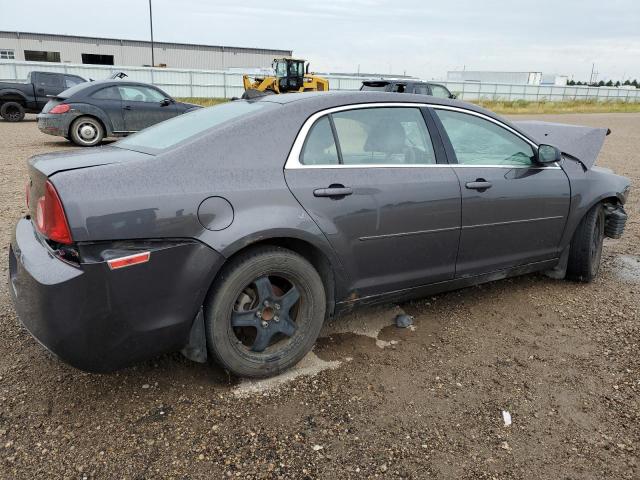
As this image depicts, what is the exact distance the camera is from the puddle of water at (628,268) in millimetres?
4559

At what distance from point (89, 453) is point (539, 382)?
2.37 metres

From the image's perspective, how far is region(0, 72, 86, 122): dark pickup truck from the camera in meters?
16.4

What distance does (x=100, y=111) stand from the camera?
10.8m

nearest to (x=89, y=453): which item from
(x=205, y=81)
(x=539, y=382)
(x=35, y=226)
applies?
(x=35, y=226)

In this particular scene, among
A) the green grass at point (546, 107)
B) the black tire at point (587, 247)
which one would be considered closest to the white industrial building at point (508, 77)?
the green grass at point (546, 107)

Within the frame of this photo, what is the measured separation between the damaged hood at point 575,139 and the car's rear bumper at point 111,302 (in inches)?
118

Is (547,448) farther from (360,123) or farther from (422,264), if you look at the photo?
(360,123)

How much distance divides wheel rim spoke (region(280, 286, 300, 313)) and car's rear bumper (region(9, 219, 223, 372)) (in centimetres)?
47

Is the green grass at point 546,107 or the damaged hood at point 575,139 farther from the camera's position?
the green grass at point 546,107

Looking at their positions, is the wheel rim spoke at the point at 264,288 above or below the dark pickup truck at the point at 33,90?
below

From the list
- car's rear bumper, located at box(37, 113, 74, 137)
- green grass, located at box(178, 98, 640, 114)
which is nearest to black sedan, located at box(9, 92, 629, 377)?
car's rear bumper, located at box(37, 113, 74, 137)

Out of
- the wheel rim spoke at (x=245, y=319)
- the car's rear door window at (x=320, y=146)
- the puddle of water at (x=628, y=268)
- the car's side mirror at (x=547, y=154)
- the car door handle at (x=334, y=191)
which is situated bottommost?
the puddle of water at (x=628, y=268)

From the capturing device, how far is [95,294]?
2.23 m

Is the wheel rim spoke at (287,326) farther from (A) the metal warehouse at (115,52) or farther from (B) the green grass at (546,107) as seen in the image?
(A) the metal warehouse at (115,52)
